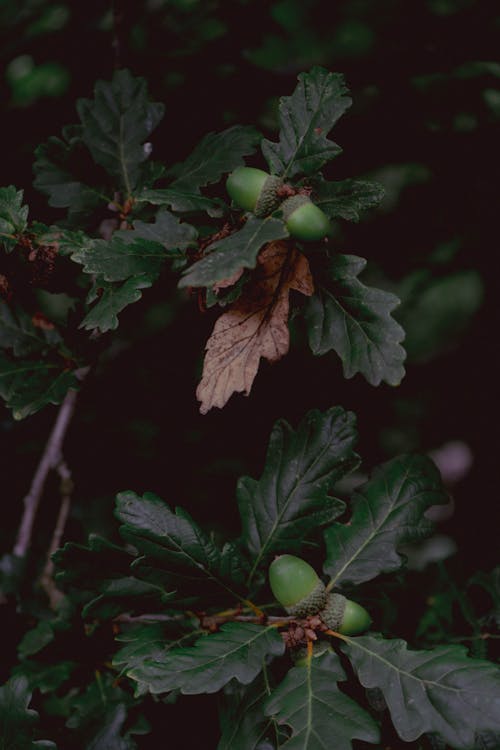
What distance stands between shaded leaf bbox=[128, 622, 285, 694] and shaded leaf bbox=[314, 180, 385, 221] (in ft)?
2.08

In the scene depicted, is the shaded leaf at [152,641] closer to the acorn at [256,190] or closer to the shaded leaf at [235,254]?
the shaded leaf at [235,254]

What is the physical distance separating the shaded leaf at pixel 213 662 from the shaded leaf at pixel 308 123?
2.28 feet

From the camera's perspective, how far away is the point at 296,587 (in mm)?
1169

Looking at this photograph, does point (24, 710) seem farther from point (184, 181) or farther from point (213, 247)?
point (184, 181)

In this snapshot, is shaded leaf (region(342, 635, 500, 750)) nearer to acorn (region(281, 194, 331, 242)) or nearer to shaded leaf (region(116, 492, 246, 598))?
shaded leaf (region(116, 492, 246, 598))

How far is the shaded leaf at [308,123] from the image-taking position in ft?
3.64

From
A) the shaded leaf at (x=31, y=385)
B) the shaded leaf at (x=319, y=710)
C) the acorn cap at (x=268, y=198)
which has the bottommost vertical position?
the shaded leaf at (x=319, y=710)

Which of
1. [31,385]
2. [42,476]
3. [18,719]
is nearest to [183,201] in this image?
[31,385]

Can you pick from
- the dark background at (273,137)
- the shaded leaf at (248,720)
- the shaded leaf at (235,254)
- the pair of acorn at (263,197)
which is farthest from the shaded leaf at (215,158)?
the shaded leaf at (248,720)

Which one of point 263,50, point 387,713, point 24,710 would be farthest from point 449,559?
point 263,50

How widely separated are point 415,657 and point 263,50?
170cm

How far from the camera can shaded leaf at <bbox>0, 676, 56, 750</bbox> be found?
1.18m

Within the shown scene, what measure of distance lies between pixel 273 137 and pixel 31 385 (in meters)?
1.02

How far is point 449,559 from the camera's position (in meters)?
1.86
